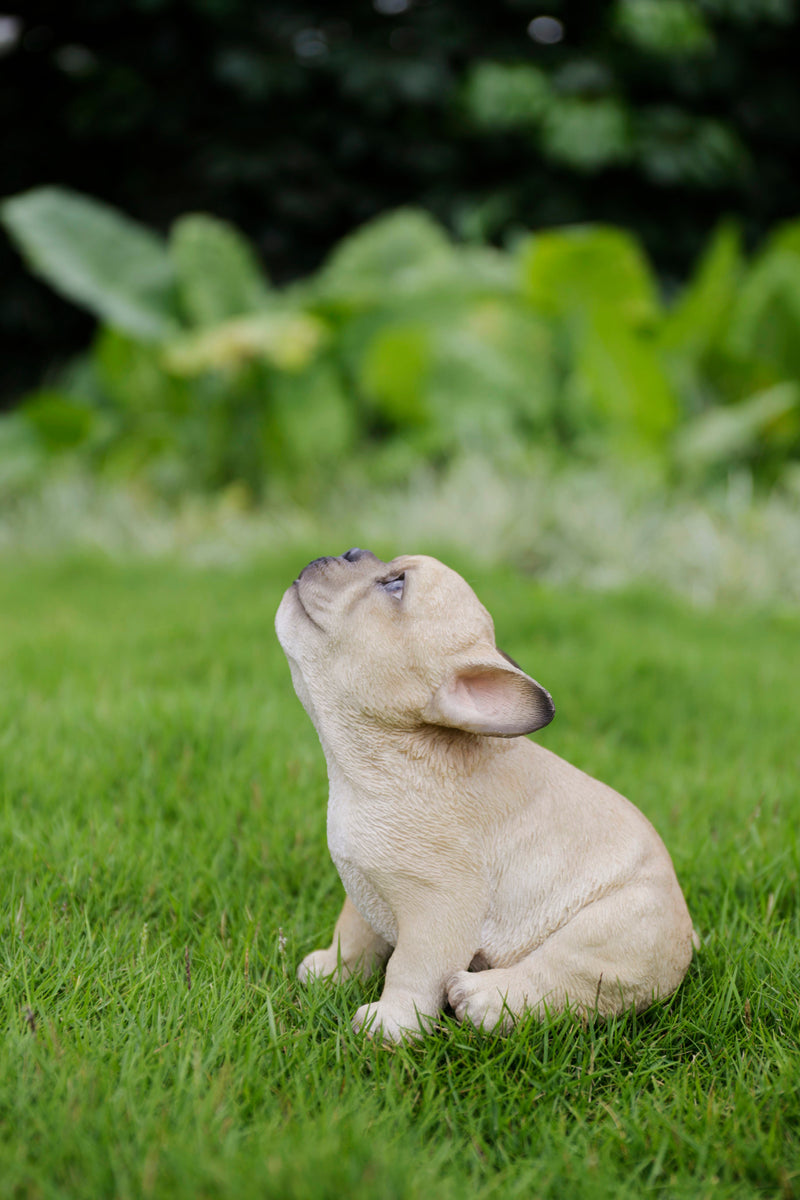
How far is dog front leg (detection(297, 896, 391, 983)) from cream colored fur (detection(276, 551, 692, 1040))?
0.07 metres

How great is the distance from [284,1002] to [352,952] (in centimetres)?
13

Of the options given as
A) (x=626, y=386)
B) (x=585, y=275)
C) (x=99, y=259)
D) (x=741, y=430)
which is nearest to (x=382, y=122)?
(x=99, y=259)

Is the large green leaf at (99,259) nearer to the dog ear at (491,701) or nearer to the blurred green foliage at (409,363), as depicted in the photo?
the blurred green foliage at (409,363)

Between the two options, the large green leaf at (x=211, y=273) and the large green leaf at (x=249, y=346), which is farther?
the large green leaf at (x=211, y=273)

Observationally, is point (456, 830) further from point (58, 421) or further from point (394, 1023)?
point (58, 421)

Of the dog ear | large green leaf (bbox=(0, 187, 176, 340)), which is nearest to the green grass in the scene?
the dog ear

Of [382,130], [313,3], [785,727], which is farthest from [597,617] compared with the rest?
[313,3]

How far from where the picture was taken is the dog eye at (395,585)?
141cm

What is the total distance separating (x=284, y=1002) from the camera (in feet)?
4.73

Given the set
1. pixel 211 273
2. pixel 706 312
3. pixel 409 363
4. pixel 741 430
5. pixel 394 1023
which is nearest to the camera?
pixel 394 1023

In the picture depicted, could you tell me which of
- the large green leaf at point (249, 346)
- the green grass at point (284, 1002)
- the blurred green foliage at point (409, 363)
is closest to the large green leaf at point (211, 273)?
the blurred green foliage at point (409, 363)

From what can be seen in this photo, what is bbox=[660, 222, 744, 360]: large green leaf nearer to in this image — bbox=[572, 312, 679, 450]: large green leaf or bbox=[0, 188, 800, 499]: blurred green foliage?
bbox=[0, 188, 800, 499]: blurred green foliage

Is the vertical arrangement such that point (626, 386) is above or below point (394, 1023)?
below

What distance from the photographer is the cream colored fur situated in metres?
1.34
